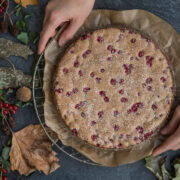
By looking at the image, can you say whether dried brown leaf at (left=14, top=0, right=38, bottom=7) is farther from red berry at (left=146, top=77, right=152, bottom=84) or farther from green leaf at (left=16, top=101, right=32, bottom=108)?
red berry at (left=146, top=77, right=152, bottom=84)

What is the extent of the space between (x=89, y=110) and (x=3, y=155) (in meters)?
0.80

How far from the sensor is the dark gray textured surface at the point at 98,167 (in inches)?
78.7

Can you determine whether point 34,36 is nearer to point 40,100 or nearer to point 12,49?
point 12,49

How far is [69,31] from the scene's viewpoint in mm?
1797

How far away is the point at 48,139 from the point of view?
2004 millimetres

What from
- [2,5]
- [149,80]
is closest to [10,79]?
[2,5]

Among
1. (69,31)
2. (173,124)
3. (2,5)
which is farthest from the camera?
(2,5)

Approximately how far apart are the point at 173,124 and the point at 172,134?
75 millimetres

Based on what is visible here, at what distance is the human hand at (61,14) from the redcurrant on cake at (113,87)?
0.17m

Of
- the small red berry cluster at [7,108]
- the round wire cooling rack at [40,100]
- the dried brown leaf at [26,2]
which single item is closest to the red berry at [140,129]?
the round wire cooling rack at [40,100]

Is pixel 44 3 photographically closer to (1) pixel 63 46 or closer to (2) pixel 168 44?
(1) pixel 63 46

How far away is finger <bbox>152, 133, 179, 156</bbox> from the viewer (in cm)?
186

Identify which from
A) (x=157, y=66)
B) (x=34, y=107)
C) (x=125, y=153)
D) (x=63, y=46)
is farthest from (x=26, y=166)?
(x=157, y=66)

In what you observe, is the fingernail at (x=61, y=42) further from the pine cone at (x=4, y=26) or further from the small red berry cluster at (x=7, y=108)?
the small red berry cluster at (x=7, y=108)
